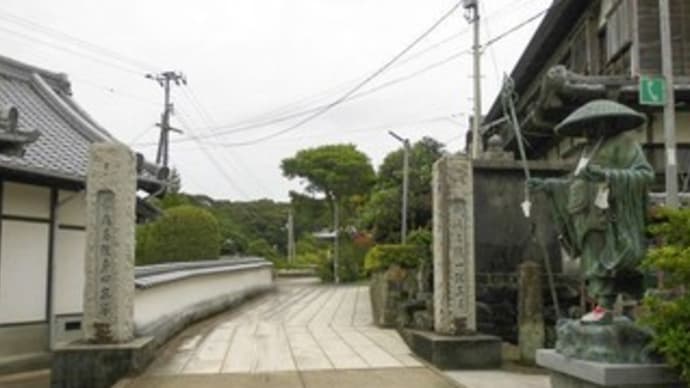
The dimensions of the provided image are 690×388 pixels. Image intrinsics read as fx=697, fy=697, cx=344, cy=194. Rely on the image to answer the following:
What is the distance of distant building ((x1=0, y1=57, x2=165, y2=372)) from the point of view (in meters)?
10.4

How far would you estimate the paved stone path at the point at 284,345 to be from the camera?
30.9ft

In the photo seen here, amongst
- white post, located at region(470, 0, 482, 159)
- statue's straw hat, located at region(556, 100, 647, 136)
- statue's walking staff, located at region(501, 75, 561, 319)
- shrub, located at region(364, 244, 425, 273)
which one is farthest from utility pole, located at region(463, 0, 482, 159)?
statue's straw hat, located at region(556, 100, 647, 136)

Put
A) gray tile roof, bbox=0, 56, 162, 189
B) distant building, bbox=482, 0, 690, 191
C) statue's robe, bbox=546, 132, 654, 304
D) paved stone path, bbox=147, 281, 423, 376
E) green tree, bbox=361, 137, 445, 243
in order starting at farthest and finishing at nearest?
green tree, bbox=361, 137, 445, 243 → gray tile roof, bbox=0, 56, 162, 189 → distant building, bbox=482, 0, 690, 191 → paved stone path, bbox=147, 281, 423, 376 → statue's robe, bbox=546, 132, 654, 304

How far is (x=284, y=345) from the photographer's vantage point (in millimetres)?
11398

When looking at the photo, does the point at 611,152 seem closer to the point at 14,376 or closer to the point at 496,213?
the point at 496,213

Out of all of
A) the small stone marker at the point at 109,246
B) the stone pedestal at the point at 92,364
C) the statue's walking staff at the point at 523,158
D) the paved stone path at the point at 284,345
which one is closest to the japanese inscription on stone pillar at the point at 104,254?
the small stone marker at the point at 109,246

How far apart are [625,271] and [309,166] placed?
3562 cm

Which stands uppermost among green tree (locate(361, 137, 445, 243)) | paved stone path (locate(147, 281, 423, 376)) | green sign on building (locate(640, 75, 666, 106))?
green sign on building (locate(640, 75, 666, 106))

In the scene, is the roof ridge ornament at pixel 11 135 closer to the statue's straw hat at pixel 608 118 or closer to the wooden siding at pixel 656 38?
the statue's straw hat at pixel 608 118

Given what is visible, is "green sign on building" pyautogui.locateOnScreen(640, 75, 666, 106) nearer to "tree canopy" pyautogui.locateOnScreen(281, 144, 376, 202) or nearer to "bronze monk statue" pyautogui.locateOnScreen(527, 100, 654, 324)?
"bronze monk statue" pyautogui.locateOnScreen(527, 100, 654, 324)

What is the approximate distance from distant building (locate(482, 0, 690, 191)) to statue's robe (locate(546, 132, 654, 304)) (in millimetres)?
4775

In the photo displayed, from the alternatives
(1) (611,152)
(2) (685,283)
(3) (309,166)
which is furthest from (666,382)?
(3) (309,166)

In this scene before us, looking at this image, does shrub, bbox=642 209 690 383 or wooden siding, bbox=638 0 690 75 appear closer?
shrub, bbox=642 209 690 383

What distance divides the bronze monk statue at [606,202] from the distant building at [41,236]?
7160 mm
